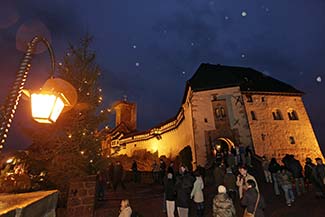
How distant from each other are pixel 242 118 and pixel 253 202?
16.3m

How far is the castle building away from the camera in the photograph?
768 inches

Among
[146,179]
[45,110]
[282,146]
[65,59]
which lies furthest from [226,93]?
[45,110]

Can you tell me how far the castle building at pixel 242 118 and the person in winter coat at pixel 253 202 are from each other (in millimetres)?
14064

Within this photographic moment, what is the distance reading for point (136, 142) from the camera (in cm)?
3181

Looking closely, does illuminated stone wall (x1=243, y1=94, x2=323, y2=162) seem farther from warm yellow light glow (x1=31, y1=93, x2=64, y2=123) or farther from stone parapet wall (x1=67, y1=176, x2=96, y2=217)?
warm yellow light glow (x1=31, y1=93, x2=64, y2=123)

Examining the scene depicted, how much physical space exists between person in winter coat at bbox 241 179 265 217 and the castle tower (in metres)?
40.3

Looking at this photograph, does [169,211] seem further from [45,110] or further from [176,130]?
[176,130]

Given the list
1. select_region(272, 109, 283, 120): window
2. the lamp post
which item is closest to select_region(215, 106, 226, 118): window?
select_region(272, 109, 283, 120): window

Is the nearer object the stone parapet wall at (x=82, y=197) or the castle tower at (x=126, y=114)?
the stone parapet wall at (x=82, y=197)

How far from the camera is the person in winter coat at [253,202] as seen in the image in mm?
4902

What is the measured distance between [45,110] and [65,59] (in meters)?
9.41

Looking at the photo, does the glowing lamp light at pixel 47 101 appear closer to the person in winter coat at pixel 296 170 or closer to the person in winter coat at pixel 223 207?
the person in winter coat at pixel 223 207

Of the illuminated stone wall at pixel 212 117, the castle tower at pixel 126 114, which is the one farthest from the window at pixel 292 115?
the castle tower at pixel 126 114

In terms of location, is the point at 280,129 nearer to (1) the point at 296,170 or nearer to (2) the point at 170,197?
(1) the point at 296,170
